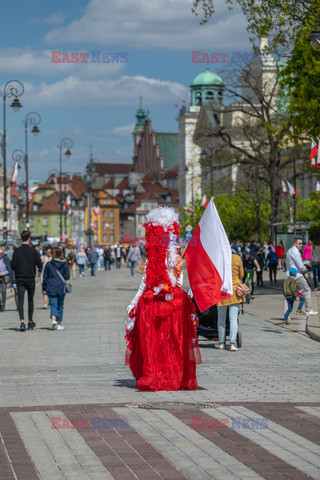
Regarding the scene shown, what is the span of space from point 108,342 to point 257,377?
4855 mm

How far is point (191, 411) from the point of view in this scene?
8.98 meters

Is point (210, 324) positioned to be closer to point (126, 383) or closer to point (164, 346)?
point (126, 383)

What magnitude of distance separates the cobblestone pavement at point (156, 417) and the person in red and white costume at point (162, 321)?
25cm

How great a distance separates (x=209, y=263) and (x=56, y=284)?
295 inches

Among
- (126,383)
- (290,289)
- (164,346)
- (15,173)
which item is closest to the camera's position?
(164,346)

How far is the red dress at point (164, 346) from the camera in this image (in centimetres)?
1034

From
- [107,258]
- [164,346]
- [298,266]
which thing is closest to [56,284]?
[298,266]

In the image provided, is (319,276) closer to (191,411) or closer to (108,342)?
(108,342)

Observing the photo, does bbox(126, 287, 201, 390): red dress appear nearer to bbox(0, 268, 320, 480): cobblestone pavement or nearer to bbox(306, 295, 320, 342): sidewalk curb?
bbox(0, 268, 320, 480): cobblestone pavement

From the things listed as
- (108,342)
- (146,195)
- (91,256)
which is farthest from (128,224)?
(108,342)

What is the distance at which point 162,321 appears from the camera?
1048cm

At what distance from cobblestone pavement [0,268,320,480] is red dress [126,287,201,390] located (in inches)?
7.8

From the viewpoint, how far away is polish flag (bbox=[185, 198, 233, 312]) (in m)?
11.1

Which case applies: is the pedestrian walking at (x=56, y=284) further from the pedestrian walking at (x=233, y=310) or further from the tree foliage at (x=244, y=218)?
the tree foliage at (x=244, y=218)
